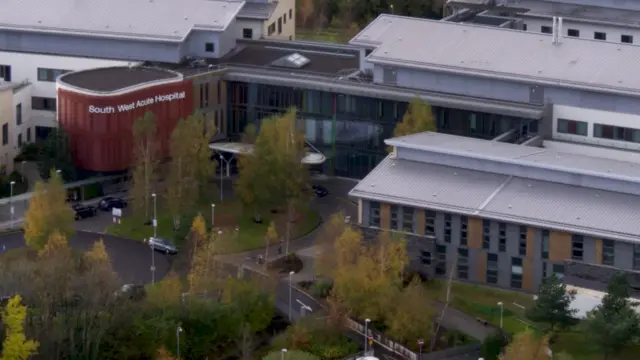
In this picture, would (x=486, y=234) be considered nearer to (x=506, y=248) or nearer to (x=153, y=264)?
(x=506, y=248)

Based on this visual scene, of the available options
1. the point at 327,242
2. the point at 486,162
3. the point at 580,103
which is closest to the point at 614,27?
the point at 580,103

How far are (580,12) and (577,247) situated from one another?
3524 centimetres

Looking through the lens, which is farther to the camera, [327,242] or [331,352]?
[327,242]

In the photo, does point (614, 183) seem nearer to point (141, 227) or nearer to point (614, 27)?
point (141, 227)

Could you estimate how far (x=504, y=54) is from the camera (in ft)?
309

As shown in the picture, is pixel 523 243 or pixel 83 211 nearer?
pixel 523 243

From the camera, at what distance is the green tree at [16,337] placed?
6956 cm

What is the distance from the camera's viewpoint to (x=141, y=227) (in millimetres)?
87312

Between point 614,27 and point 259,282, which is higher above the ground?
point 614,27

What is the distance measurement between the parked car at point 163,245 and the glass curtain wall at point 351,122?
14210mm

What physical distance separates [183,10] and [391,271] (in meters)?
30.2

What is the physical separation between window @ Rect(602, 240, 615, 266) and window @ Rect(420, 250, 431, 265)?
746 centimetres

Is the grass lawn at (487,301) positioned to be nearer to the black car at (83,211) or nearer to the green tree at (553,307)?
the green tree at (553,307)

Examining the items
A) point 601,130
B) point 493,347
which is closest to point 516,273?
point 493,347
